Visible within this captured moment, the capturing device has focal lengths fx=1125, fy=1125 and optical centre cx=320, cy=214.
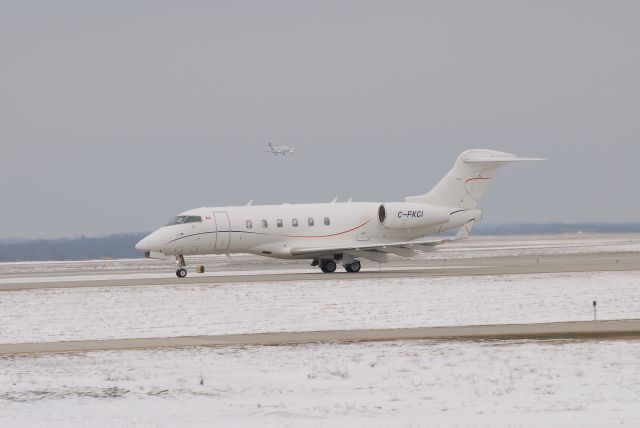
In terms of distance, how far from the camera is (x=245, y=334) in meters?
26.0

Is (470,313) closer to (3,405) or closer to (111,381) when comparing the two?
(111,381)

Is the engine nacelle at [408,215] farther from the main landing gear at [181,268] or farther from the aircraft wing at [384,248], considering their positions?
the main landing gear at [181,268]

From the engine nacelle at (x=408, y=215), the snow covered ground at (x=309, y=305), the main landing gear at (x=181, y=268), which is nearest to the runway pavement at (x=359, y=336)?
the snow covered ground at (x=309, y=305)

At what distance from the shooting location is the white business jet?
47.1m

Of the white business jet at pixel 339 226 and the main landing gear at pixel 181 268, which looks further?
the white business jet at pixel 339 226

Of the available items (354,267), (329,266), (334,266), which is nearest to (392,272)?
(354,267)

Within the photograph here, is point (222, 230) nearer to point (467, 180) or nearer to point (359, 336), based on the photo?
point (467, 180)

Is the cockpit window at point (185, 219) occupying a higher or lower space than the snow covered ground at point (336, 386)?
higher

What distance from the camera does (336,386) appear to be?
18875 mm

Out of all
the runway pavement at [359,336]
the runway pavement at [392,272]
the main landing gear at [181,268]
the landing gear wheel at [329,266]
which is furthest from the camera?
the landing gear wheel at [329,266]

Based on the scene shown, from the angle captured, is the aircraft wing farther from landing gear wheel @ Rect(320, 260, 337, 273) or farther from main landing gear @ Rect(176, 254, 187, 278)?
main landing gear @ Rect(176, 254, 187, 278)

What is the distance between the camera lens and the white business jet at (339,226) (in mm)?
47094

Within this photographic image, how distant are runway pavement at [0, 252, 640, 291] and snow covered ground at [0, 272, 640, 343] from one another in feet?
8.35

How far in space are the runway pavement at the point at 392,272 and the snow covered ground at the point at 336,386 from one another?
21.0 metres
